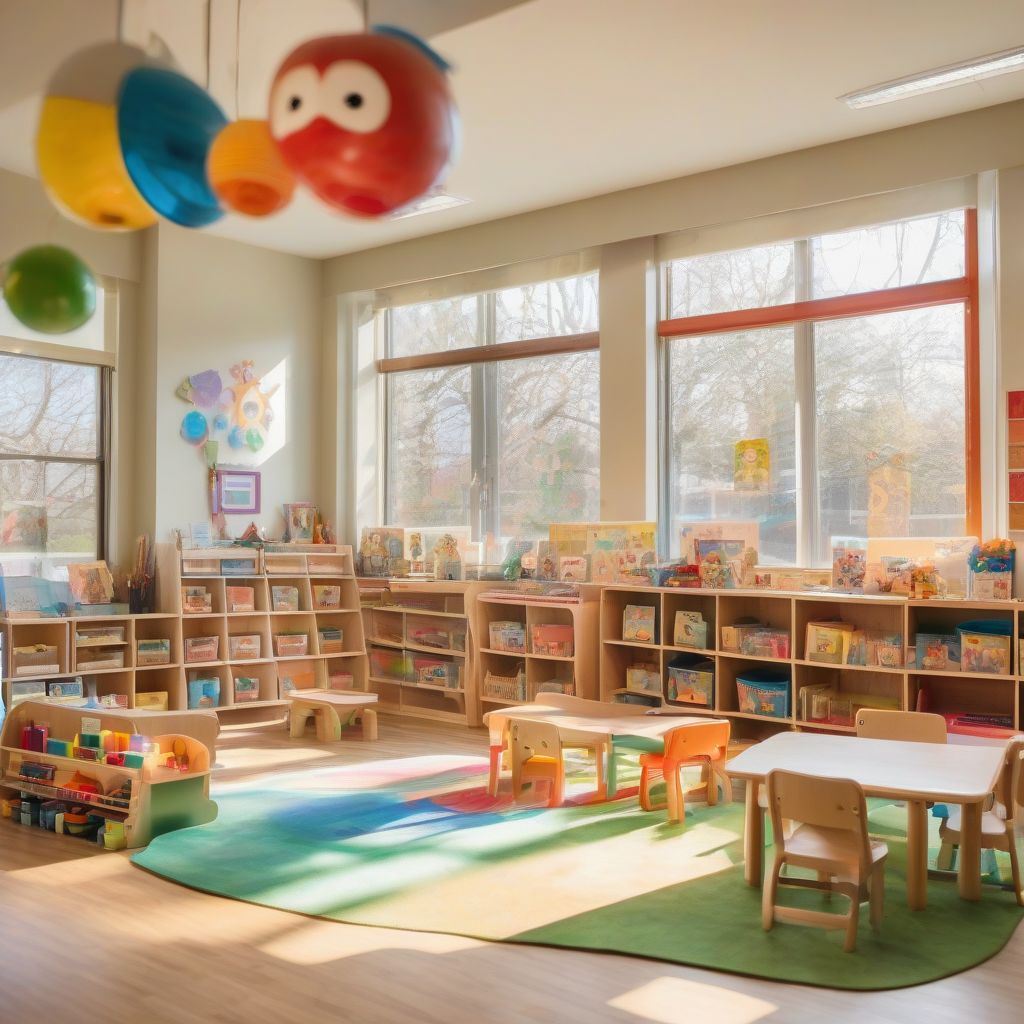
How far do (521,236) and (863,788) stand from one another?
217 inches

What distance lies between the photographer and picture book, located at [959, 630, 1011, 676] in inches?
224

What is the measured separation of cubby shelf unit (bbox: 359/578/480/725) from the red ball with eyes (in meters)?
5.70

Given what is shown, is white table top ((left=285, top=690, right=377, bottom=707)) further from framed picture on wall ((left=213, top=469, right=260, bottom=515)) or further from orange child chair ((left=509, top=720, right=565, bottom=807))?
orange child chair ((left=509, top=720, right=565, bottom=807))

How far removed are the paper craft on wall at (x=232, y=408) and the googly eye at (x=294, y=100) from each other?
6202 millimetres

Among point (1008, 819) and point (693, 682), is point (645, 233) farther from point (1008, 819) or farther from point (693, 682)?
point (1008, 819)

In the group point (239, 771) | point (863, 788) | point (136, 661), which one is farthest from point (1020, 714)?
point (136, 661)

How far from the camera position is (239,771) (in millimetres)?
6438

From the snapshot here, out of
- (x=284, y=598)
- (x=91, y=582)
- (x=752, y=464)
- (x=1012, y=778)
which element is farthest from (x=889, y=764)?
(x=91, y=582)

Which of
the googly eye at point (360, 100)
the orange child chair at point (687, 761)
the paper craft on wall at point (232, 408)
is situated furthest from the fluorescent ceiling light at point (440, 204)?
the googly eye at point (360, 100)

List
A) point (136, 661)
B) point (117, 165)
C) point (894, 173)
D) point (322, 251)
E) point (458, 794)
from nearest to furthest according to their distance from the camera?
point (117, 165) → point (458, 794) → point (894, 173) → point (136, 661) → point (322, 251)

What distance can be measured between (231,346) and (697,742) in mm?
5347

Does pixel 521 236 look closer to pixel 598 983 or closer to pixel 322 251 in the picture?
pixel 322 251

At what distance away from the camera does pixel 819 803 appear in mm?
3691

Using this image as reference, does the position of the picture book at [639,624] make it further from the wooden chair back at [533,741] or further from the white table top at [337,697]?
the white table top at [337,697]
